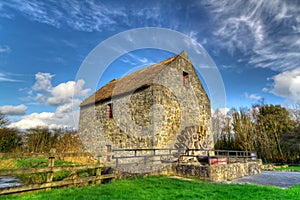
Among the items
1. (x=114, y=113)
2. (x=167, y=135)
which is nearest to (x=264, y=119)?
(x=167, y=135)

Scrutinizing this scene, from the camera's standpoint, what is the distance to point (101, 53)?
40.8 ft

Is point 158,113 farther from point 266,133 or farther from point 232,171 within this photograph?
point 266,133

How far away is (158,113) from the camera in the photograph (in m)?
11.0

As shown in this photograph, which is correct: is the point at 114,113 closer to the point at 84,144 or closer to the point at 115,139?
the point at 115,139

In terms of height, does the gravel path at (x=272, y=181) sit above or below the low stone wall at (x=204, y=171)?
below

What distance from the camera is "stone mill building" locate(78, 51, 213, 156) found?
438 inches

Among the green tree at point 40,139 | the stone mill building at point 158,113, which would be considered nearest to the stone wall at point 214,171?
the stone mill building at point 158,113

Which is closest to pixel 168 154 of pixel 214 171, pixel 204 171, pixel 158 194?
pixel 204 171

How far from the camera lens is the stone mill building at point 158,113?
11133mm

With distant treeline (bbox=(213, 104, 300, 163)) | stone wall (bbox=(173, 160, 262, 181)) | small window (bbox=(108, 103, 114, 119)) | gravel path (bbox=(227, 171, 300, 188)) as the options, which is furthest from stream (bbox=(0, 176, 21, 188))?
distant treeline (bbox=(213, 104, 300, 163))

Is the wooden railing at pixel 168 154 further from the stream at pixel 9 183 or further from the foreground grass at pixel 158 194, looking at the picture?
the stream at pixel 9 183

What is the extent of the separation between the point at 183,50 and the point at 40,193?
12.3 meters

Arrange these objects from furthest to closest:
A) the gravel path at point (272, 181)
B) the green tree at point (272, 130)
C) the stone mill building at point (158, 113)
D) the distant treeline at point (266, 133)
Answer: the green tree at point (272, 130)
the distant treeline at point (266, 133)
the stone mill building at point (158, 113)
the gravel path at point (272, 181)

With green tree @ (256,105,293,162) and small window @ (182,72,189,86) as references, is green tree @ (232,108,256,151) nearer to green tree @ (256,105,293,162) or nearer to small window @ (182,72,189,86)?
green tree @ (256,105,293,162)
